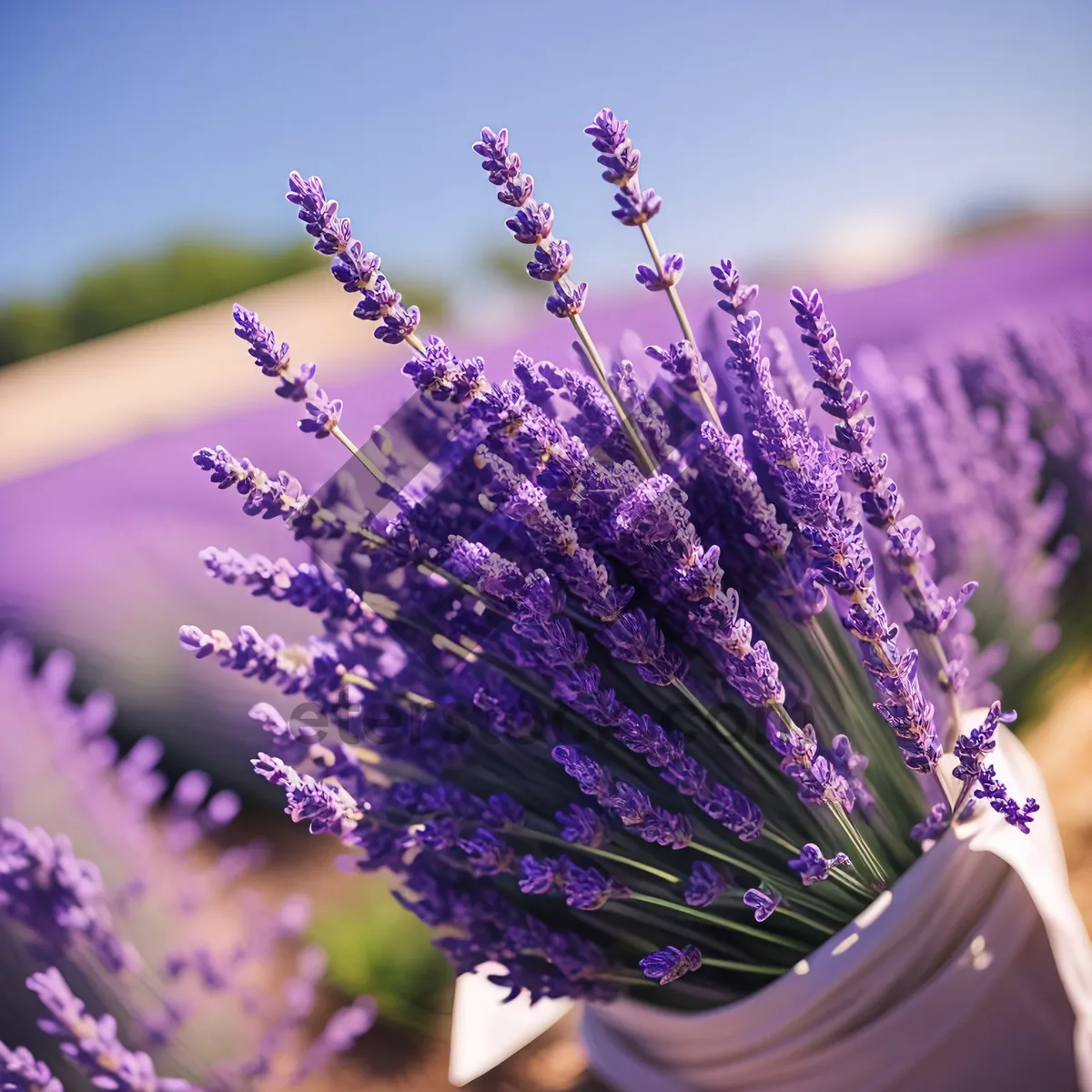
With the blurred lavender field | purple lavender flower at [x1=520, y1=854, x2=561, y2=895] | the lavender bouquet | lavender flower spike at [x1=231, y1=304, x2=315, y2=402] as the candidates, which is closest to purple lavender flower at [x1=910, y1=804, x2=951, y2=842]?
the lavender bouquet

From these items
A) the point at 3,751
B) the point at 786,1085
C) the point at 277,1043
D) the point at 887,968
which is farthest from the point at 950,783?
the point at 3,751

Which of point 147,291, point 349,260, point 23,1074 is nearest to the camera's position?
point 349,260

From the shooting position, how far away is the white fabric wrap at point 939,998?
56 centimetres

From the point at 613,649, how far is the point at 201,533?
7.12 feet

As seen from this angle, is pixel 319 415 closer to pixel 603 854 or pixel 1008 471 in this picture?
pixel 603 854

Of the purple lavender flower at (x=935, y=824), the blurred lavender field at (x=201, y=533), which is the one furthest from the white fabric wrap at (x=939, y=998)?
the blurred lavender field at (x=201, y=533)

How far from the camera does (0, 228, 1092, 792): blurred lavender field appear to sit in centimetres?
169

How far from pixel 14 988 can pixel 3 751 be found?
36 cm

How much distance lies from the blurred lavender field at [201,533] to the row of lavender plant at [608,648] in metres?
0.82

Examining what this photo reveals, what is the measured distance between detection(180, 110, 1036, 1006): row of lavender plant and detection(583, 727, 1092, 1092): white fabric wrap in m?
0.03

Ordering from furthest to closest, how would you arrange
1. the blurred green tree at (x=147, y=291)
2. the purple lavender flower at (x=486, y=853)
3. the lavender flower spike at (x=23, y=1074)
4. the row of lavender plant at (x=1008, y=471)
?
the blurred green tree at (x=147, y=291), the row of lavender plant at (x=1008, y=471), the lavender flower spike at (x=23, y=1074), the purple lavender flower at (x=486, y=853)

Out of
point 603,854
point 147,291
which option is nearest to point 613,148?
point 603,854

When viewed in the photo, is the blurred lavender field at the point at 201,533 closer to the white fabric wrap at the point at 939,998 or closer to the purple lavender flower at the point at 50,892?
the white fabric wrap at the point at 939,998

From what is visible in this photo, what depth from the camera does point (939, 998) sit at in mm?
588
